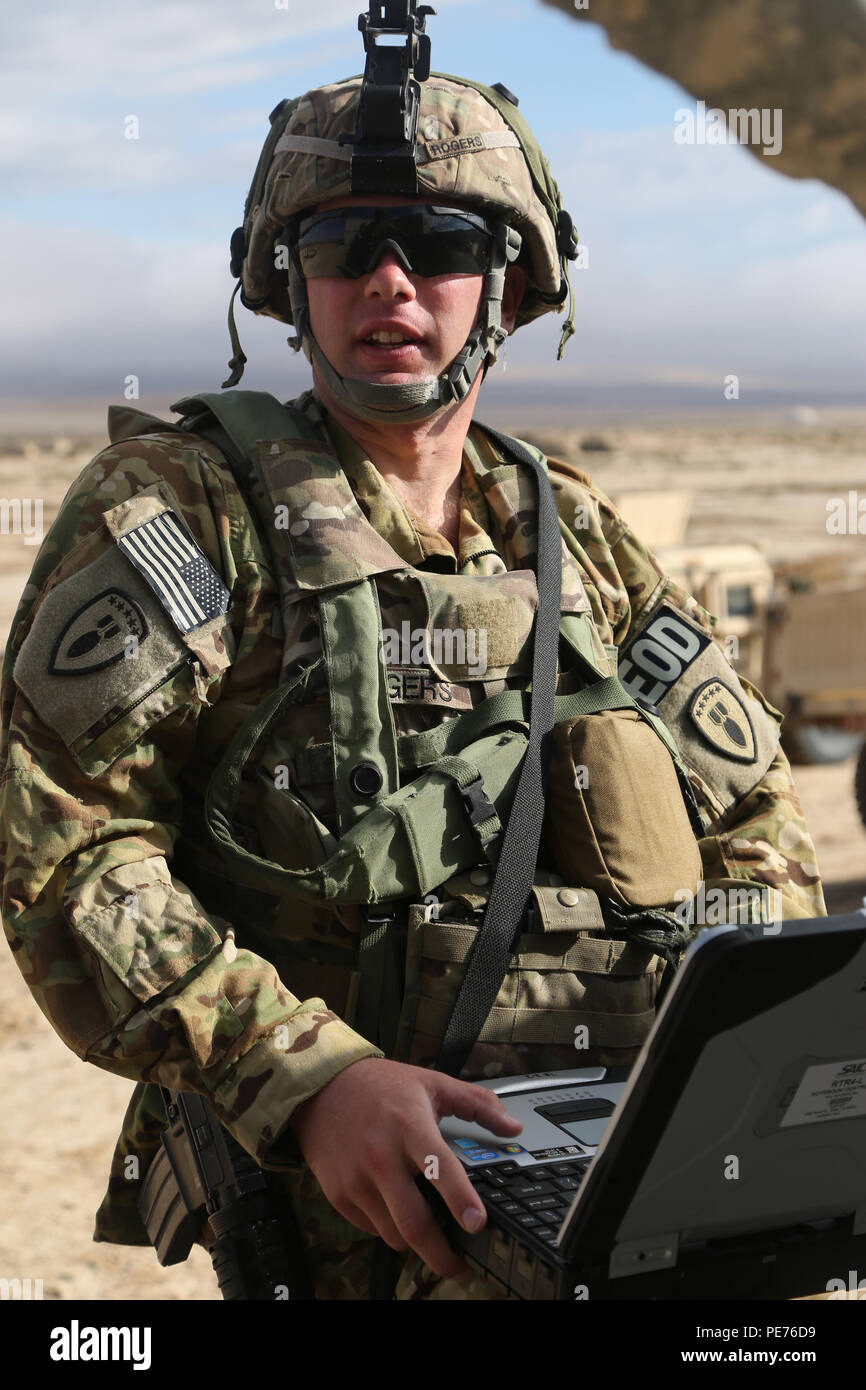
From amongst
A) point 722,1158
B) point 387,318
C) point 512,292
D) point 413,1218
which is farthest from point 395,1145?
point 512,292

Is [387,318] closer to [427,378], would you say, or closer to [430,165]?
[427,378]

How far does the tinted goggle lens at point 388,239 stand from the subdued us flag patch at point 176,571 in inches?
19.0

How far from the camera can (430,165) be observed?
2139 millimetres

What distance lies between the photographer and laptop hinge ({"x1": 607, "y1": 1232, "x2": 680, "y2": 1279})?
1479 millimetres

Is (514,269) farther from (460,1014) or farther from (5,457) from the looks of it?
(5,457)

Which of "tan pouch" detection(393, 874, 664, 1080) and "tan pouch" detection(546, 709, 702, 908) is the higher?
Answer: "tan pouch" detection(546, 709, 702, 908)

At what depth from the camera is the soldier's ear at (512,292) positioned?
248 centimetres

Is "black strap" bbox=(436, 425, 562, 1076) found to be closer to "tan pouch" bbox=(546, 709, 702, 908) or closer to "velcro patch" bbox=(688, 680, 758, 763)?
"tan pouch" bbox=(546, 709, 702, 908)

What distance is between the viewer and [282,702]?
6.45 feet

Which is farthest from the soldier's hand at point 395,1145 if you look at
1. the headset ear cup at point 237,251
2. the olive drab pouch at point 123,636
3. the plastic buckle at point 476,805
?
the headset ear cup at point 237,251

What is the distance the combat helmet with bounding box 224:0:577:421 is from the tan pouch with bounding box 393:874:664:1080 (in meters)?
0.77

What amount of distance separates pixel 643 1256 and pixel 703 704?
1.10 meters

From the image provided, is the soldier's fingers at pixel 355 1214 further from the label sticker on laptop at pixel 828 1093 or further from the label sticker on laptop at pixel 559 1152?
the label sticker on laptop at pixel 828 1093

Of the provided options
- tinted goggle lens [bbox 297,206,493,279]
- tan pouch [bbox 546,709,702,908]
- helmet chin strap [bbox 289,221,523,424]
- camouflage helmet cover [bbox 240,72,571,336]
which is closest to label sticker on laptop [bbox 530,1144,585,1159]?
tan pouch [bbox 546,709,702,908]
